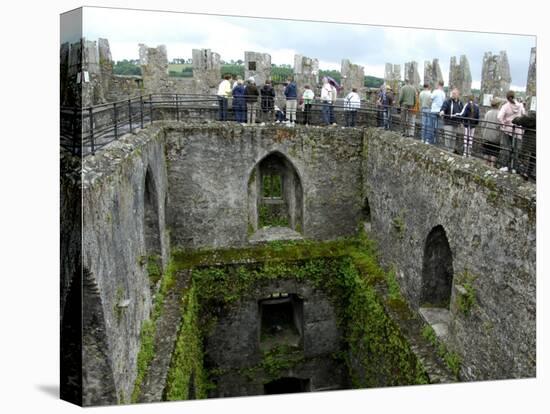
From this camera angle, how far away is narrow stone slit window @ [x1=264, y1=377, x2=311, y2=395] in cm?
1523

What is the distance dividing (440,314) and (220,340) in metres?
5.75

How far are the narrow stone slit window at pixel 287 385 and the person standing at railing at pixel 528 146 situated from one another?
8950 millimetres

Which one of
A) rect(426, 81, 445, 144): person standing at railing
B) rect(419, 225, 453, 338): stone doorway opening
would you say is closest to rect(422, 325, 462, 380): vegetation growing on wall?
rect(419, 225, 453, 338): stone doorway opening

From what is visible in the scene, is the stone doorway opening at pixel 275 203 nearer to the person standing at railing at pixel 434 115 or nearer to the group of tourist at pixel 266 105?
the group of tourist at pixel 266 105

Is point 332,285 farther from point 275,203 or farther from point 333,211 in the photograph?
point 275,203

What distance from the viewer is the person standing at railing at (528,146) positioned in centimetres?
845

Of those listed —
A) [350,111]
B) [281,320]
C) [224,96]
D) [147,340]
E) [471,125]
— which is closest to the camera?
[147,340]

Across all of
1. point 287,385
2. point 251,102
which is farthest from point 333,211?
point 287,385

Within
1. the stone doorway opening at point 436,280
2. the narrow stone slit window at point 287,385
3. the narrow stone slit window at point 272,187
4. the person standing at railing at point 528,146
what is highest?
the person standing at railing at point 528,146

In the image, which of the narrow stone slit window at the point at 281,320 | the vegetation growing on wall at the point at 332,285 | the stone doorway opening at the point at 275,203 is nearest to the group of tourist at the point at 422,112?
the stone doorway opening at the point at 275,203

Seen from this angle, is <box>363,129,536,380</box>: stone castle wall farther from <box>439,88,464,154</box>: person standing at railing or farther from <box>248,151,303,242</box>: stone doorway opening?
<box>248,151,303,242</box>: stone doorway opening

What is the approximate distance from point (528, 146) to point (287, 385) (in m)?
9.91

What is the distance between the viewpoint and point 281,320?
52.4 feet

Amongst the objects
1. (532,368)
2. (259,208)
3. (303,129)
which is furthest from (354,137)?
(532,368)
